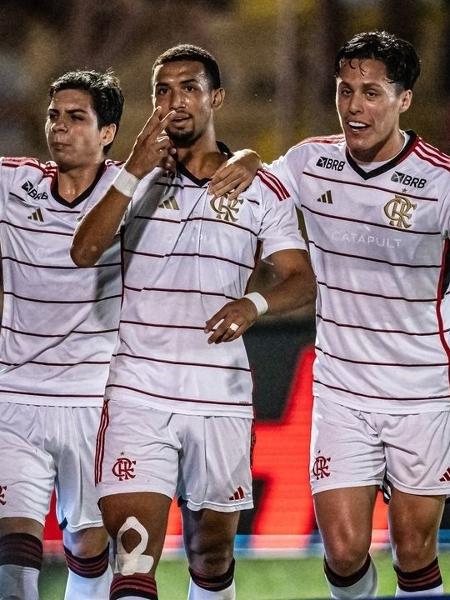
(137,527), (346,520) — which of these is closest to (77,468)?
(137,527)

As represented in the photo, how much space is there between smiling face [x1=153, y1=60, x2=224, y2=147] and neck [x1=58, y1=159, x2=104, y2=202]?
1.70 feet

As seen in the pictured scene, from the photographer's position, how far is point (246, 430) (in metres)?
4.75

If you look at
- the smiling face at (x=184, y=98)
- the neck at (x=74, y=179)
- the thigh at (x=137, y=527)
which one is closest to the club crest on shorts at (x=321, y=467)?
the thigh at (x=137, y=527)

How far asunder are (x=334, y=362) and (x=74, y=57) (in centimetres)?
360

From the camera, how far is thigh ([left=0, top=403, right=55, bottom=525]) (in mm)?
4844

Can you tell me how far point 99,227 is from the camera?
14.7ft

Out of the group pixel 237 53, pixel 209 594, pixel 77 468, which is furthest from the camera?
pixel 237 53

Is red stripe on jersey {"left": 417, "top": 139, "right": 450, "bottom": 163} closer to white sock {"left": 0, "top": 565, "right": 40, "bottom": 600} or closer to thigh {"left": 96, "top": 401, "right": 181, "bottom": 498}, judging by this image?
thigh {"left": 96, "top": 401, "right": 181, "bottom": 498}

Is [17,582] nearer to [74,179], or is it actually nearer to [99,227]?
[99,227]

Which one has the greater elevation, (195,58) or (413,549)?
(195,58)

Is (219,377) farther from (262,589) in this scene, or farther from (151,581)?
(262,589)

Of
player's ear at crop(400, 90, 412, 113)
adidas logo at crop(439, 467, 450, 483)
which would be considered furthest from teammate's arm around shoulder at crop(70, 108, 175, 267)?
adidas logo at crop(439, 467, 450, 483)

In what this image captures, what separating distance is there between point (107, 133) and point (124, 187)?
33.6 inches

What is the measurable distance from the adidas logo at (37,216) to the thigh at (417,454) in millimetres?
1378
